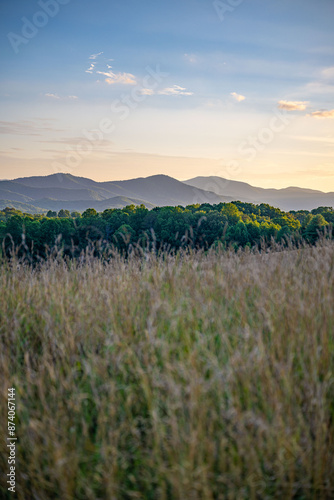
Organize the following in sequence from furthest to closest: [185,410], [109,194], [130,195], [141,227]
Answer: [109,194]
[130,195]
[141,227]
[185,410]

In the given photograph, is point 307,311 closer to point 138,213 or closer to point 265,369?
point 265,369

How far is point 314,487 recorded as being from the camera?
2049mm

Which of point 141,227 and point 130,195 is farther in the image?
point 130,195

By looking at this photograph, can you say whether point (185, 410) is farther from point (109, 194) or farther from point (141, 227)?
point (109, 194)

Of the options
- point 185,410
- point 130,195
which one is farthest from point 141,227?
point 130,195

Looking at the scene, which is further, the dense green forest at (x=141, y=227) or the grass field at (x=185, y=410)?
the dense green forest at (x=141, y=227)

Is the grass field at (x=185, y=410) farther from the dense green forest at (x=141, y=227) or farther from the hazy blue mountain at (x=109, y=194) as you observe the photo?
the hazy blue mountain at (x=109, y=194)

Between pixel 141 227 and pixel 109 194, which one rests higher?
pixel 109 194

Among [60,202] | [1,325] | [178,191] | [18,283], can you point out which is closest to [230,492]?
[1,325]

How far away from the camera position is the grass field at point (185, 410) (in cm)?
201

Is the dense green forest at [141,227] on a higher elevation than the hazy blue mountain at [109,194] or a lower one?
lower

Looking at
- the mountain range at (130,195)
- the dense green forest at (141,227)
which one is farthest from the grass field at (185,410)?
the mountain range at (130,195)

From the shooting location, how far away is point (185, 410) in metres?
2.24

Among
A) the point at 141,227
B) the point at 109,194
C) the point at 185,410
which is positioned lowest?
the point at 185,410
